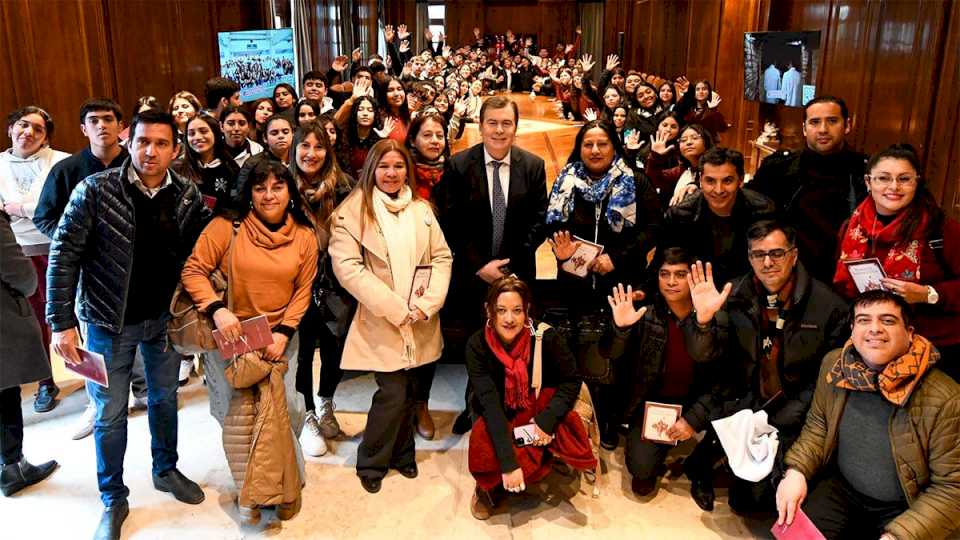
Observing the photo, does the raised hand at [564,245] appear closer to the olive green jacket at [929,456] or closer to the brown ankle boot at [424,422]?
the brown ankle boot at [424,422]

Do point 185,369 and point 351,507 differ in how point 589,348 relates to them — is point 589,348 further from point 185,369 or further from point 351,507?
point 185,369

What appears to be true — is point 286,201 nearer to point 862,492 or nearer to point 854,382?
point 854,382

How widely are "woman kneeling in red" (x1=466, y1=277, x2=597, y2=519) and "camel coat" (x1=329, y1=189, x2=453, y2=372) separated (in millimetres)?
329

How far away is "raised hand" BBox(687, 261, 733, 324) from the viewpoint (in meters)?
3.12

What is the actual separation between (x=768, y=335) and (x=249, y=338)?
7.25ft

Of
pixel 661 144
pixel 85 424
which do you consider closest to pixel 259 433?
pixel 85 424

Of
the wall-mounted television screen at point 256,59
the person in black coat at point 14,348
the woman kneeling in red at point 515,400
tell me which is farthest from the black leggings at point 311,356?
the wall-mounted television screen at point 256,59

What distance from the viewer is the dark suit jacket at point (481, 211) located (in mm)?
3775

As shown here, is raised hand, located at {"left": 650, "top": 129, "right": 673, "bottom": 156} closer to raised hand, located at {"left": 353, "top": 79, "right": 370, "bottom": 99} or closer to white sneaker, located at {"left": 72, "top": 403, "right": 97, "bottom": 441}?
raised hand, located at {"left": 353, "top": 79, "right": 370, "bottom": 99}

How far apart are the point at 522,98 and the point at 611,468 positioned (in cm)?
2327

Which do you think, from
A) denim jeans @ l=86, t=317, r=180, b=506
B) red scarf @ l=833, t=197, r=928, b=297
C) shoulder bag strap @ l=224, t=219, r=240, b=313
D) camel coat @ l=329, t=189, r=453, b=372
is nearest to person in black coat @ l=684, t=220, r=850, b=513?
red scarf @ l=833, t=197, r=928, b=297

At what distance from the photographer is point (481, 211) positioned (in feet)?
12.4

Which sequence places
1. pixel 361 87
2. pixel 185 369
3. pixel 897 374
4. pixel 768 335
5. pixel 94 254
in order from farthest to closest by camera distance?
pixel 361 87, pixel 185 369, pixel 768 335, pixel 94 254, pixel 897 374

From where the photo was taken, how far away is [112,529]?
302 centimetres
